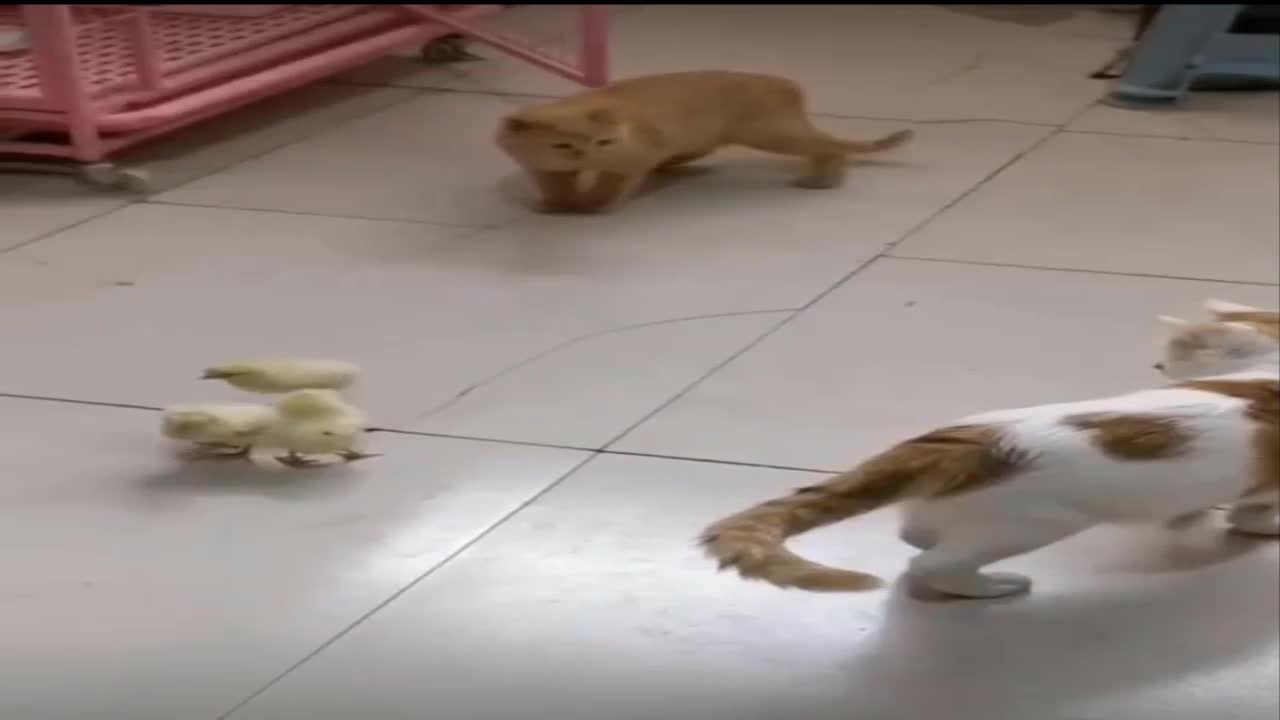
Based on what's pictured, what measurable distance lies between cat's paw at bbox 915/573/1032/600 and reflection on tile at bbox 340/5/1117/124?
133cm

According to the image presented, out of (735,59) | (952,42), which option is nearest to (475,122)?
(735,59)

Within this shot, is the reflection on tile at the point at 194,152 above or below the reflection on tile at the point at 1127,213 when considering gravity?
below

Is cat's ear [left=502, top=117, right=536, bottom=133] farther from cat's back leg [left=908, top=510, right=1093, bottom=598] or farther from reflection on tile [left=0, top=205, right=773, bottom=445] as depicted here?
cat's back leg [left=908, top=510, right=1093, bottom=598]

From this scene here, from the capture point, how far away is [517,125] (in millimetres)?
1771

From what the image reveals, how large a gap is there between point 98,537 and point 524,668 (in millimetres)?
316

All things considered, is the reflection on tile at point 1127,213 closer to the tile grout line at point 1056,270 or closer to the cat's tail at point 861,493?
the tile grout line at point 1056,270

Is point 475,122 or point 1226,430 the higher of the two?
point 1226,430

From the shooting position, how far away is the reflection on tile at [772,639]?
911mm

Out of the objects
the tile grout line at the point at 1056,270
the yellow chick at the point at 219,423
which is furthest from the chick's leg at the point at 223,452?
the tile grout line at the point at 1056,270

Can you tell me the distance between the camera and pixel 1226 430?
99 cm

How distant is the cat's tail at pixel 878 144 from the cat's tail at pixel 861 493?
0.98 m

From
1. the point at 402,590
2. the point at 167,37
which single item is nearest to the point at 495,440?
the point at 402,590

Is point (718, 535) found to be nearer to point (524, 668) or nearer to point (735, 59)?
point (524, 668)

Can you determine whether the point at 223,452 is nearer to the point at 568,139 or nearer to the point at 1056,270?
the point at 568,139
